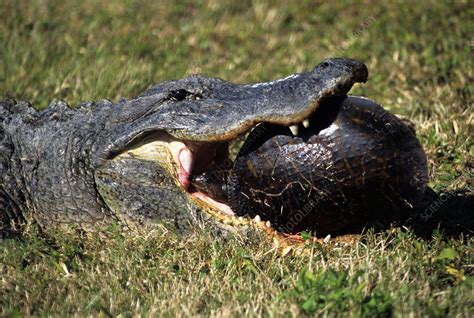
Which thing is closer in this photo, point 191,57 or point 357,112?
point 357,112

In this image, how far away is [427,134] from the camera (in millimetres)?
6168

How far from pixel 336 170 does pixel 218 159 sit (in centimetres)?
108

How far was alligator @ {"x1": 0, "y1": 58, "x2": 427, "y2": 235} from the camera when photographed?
4121 mm

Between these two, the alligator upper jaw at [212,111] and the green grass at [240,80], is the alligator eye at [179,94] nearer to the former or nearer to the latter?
the alligator upper jaw at [212,111]

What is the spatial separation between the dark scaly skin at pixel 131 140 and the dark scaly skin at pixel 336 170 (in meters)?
0.14

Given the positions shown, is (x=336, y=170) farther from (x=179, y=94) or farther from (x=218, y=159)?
(x=179, y=94)

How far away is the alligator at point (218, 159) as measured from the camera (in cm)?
412

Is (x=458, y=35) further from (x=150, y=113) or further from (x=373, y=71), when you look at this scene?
(x=150, y=113)

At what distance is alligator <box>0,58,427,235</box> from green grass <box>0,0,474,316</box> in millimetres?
197

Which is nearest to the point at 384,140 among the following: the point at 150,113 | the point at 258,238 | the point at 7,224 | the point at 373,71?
the point at 258,238

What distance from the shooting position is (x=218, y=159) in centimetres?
495

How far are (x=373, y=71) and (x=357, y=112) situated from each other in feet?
12.1

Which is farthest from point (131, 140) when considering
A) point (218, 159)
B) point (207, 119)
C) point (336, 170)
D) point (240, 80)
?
point (240, 80)

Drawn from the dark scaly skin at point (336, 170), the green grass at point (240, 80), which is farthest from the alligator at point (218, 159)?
the green grass at point (240, 80)
